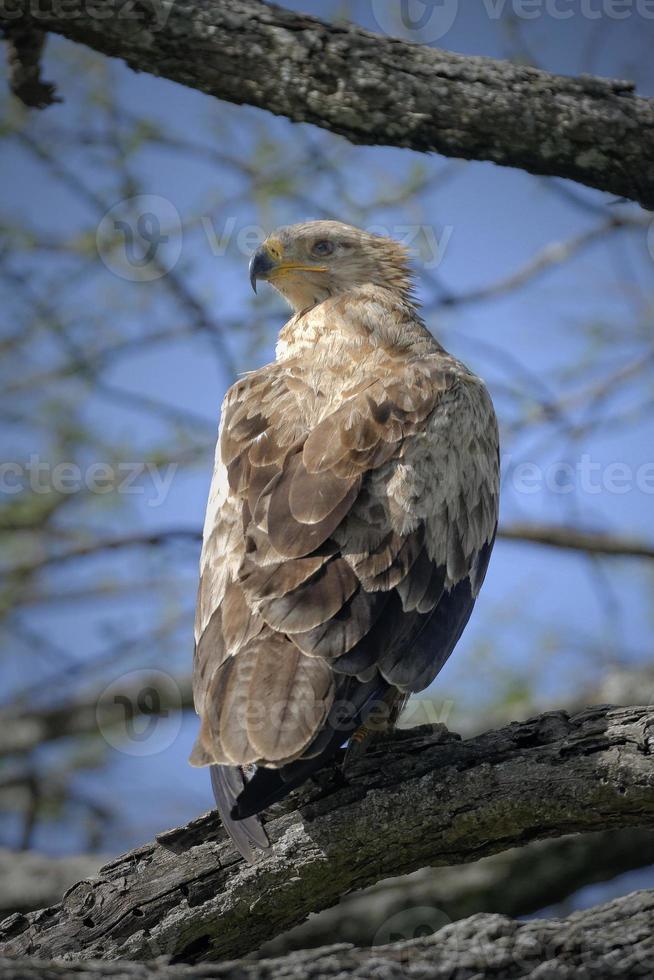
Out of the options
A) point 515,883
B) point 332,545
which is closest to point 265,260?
point 332,545

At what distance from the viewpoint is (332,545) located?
3762mm

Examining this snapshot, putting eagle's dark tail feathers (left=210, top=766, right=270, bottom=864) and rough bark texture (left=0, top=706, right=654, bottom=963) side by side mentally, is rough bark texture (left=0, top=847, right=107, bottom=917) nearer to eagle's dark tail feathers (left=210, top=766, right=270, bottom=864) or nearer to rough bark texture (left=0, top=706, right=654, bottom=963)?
rough bark texture (left=0, top=706, right=654, bottom=963)

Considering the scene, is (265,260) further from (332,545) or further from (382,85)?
(332,545)

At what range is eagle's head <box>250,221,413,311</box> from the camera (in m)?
5.57

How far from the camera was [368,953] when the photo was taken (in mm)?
2836

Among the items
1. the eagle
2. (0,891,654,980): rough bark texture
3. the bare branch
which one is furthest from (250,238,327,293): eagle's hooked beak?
(0,891,654,980): rough bark texture

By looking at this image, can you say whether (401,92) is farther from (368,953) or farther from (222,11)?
(368,953)

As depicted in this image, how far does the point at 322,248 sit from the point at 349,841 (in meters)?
3.08

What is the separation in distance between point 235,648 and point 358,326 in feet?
6.35

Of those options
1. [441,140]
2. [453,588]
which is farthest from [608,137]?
[453,588]

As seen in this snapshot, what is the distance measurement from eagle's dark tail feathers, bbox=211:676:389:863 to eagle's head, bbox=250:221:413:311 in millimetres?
2704

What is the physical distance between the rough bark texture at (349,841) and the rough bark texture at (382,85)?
7.26ft

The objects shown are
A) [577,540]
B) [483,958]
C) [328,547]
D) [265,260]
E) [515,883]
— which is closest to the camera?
[483,958]

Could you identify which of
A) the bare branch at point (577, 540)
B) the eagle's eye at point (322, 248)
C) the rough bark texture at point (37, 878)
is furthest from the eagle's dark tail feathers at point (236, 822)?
the bare branch at point (577, 540)
